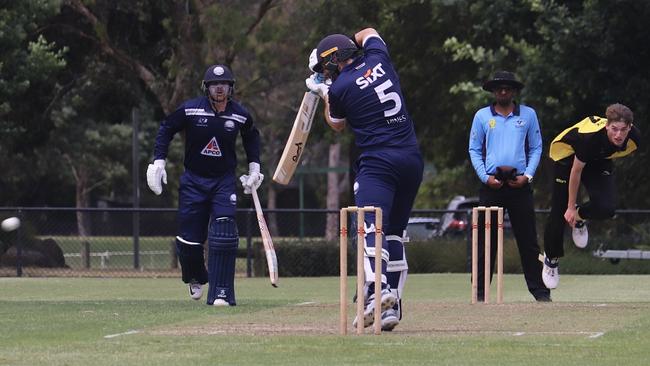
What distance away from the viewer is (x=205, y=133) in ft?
43.1

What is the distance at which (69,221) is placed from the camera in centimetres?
2659

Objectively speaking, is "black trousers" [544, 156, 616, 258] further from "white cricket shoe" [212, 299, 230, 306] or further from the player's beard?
"white cricket shoe" [212, 299, 230, 306]

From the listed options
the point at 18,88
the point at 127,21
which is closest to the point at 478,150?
the point at 18,88

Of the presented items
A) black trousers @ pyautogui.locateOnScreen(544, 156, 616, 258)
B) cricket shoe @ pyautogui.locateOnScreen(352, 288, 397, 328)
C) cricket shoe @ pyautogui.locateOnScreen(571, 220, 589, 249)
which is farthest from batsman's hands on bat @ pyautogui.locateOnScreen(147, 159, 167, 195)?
cricket shoe @ pyautogui.locateOnScreen(352, 288, 397, 328)

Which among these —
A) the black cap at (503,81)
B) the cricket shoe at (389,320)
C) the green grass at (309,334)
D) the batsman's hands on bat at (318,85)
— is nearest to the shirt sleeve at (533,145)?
the black cap at (503,81)

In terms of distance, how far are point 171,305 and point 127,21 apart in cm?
Answer: 1633

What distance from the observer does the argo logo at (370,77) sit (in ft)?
33.1

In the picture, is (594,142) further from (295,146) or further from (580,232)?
(295,146)

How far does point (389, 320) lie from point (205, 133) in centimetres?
402

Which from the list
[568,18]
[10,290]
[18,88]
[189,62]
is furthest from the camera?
[189,62]

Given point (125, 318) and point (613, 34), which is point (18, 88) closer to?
point (613, 34)

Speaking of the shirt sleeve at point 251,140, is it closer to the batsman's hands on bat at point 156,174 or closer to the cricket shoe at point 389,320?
the batsman's hands on bat at point 156,174

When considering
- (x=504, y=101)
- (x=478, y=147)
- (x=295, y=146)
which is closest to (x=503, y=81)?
(x=504, y=101)

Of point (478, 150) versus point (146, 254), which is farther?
point (146, 254)
